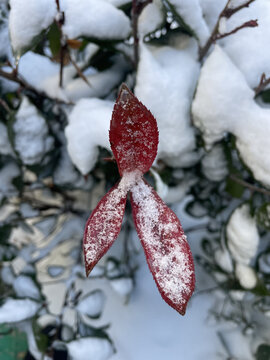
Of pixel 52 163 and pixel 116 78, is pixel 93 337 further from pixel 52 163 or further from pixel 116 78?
pixel 116 78

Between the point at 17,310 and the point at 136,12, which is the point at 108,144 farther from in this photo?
the point at 17,310

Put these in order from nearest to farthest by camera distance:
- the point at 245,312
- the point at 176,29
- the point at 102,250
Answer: the point at 102,250 < the point at 176,29 < the point at 245,312

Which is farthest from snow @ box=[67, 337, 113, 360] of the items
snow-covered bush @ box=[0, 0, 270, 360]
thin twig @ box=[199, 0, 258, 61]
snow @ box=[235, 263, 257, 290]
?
thin twig @ box=[199, 0, 258, 61]

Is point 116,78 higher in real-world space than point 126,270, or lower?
higher

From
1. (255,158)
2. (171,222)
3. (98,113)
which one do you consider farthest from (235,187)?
(171,222)

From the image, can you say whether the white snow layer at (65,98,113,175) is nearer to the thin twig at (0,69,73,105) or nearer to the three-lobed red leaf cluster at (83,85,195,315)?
the thin twig at (0,69,73,105)

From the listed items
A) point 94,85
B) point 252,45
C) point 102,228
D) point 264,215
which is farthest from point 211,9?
point 102,228

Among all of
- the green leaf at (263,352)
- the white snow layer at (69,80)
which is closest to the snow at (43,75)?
the white snow layer at (69,80)
